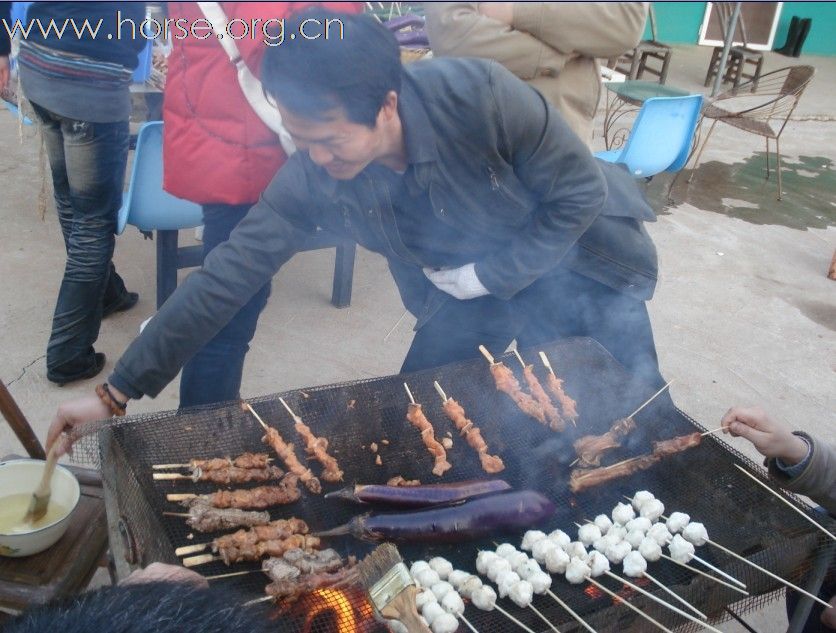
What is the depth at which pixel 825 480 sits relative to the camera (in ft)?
8.38

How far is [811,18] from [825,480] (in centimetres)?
1930

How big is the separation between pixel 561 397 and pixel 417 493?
38.0 inches

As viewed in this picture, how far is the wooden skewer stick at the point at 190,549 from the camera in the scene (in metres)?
2.17

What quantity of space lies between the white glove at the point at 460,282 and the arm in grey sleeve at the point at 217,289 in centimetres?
65

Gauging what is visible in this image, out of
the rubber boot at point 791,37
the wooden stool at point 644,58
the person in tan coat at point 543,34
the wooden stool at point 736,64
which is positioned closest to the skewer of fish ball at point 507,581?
the person in tan coat at point 543,34

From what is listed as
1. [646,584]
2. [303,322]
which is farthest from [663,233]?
[646,584]

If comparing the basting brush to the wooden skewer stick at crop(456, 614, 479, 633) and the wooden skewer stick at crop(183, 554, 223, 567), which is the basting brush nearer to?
the wooden skewer stick at crop(456, 614, 479, 633)

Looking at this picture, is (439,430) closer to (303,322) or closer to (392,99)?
(392,99)

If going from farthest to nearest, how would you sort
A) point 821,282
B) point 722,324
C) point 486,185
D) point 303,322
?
point 821,282 < point 722,324 < point 303,322 < point 486,185

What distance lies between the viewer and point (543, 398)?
3.09m

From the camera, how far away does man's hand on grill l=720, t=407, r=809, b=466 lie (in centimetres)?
260

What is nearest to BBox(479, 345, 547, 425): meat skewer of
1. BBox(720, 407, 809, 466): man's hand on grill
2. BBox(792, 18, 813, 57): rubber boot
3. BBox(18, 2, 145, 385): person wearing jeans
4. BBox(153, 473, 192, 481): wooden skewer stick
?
BBox(720, 407, 809, 466): man's hand on grill

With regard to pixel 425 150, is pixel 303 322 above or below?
below

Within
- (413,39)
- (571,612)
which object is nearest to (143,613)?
(571,612)
